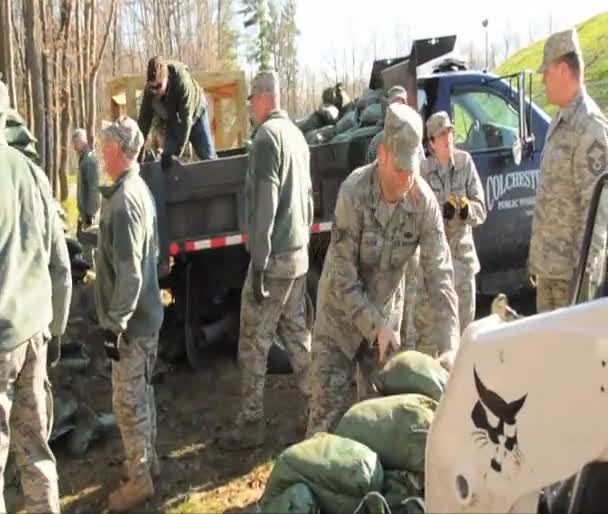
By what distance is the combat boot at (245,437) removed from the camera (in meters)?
5.25

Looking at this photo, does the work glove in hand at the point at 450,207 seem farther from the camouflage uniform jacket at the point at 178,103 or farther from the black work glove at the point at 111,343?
the black work glove at the point at 111,343


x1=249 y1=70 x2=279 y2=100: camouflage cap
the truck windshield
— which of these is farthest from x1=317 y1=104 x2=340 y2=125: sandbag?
x1=249 y1=70 x2=279 y2=100: camouflage cap

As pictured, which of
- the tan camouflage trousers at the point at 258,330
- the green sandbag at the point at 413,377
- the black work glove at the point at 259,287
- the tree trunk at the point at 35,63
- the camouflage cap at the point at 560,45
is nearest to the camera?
the green sandbag at the point at 413,377

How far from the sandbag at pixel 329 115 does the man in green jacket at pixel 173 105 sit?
1.23 metres

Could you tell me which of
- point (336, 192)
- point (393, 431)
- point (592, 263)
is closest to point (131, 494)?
point (393, 431)

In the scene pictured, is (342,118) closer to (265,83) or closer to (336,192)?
(336,192)

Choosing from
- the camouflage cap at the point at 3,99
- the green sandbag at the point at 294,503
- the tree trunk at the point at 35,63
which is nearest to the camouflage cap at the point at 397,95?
the camouflage cap at the point at 3,99

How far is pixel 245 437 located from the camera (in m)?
5.27

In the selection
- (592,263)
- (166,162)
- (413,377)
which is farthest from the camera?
(166,162)

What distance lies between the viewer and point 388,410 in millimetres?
3006

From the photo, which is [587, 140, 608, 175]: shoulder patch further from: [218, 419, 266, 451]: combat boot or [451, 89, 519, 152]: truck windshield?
[451, 89, 519, 152]: truck windshield

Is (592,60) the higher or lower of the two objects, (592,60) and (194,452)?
the higher

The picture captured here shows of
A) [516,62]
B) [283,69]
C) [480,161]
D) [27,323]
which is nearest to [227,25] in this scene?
[283,69]

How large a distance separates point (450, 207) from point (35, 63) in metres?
11.3
